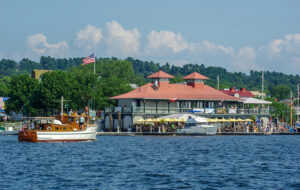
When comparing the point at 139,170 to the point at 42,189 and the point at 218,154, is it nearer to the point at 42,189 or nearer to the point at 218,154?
the point at 42,189

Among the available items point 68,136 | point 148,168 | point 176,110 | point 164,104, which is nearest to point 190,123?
point 176,110

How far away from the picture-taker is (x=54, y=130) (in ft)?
222

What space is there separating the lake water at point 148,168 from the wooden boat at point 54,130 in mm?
5829

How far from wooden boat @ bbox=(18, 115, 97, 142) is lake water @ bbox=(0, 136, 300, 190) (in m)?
5.83

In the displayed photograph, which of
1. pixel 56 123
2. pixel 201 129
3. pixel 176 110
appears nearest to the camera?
pixel 56 123

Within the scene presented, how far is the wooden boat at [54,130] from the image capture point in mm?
67062

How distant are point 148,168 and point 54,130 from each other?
2837cm

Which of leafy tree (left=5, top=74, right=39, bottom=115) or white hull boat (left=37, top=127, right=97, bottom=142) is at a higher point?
leafy tree (left=5, top=74, right=39, bottom=115)

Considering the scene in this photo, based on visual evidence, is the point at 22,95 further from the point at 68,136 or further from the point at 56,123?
the point at 56,123

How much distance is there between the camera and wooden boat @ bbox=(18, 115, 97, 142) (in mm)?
67062

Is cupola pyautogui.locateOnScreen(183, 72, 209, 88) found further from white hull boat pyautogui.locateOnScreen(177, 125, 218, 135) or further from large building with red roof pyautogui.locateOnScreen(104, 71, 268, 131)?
white hull boat pyautogui.locateOnScreen(177, 125, 218, 135)

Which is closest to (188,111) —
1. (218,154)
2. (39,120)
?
(39,120)

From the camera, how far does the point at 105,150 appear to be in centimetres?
5822

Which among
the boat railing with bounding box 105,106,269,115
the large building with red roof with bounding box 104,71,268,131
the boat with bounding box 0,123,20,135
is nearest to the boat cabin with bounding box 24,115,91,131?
the boat railing with bounding box 105,106,269,115
